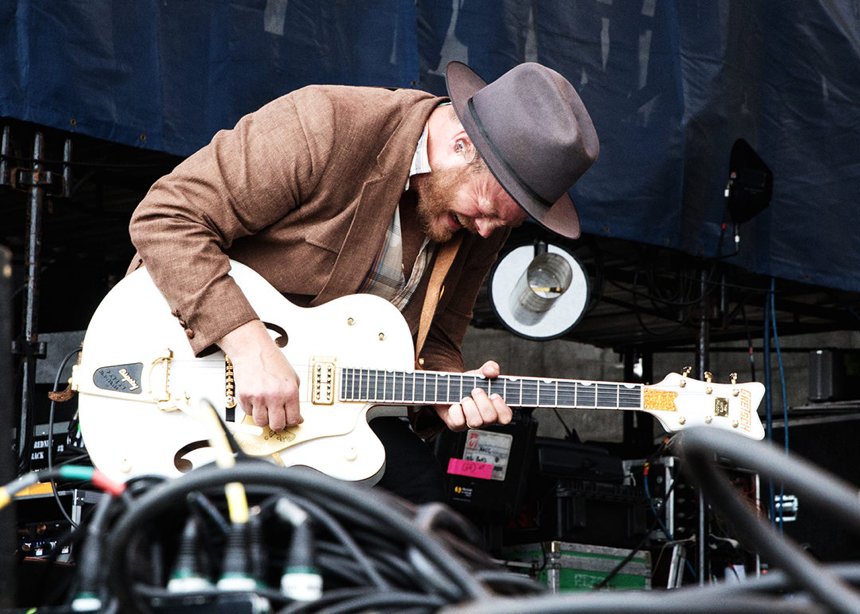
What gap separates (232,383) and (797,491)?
1.66 metres

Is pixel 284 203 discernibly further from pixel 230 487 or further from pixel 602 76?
pixel 602 76

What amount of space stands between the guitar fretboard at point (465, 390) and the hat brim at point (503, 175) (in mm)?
400

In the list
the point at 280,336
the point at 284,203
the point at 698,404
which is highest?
the point at 284,203

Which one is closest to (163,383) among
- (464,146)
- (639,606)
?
(464,146)

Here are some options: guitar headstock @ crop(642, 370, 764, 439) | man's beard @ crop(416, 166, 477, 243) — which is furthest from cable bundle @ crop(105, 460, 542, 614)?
guitar headstock @ crop(642, 370, 764, 439)

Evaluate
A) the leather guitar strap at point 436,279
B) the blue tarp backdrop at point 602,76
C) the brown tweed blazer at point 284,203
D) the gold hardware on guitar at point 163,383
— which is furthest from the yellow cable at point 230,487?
the blue tarp backdrop at point 602,76

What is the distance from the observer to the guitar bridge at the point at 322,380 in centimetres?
203

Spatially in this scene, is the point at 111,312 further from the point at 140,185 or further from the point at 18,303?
the point at 18,303

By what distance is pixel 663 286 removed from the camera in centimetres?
470

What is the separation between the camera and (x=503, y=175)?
2045mm

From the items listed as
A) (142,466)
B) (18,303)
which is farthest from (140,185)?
(142,466)

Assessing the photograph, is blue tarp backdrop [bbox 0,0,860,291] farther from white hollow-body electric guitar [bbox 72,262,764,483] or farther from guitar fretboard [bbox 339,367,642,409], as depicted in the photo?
guitar fretboard [bbox 339,367,642,409]

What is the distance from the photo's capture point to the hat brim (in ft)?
6.69

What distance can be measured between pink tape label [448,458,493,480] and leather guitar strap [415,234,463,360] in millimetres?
1540
